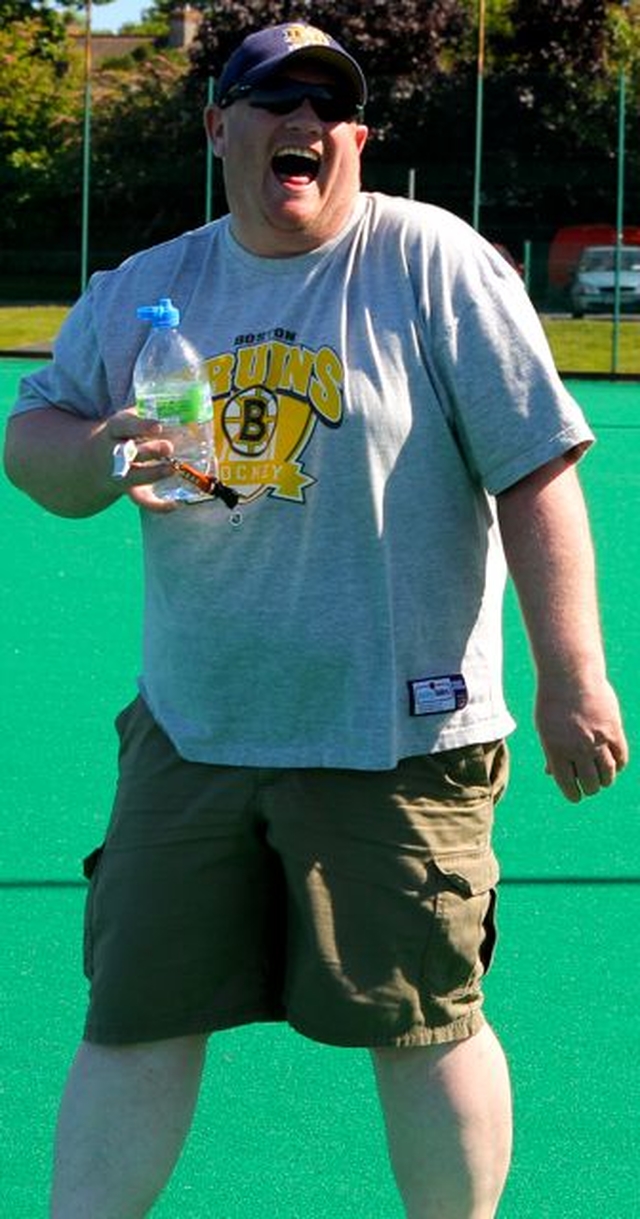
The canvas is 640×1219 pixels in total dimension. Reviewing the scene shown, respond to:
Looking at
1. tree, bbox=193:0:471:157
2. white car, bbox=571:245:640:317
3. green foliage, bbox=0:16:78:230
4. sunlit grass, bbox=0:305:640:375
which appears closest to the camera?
sunlit grass, bbox=0:305:640:375

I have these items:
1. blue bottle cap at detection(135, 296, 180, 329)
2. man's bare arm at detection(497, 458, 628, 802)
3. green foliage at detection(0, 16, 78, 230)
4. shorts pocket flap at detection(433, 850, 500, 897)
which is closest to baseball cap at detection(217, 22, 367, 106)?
blue bottle cap at detection(135, 296, 180, 329)

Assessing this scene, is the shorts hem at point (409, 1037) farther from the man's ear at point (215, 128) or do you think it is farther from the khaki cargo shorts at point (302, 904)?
the man's ear at point (215, 128)

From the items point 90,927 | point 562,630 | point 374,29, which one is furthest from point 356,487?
point 374,29

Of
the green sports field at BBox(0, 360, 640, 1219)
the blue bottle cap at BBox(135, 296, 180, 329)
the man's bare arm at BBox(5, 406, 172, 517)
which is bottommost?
the green sports field at BBox(0, 360, 640, 1219)

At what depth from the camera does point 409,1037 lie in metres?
3.01

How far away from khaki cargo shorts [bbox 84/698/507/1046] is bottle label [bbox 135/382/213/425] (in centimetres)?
50

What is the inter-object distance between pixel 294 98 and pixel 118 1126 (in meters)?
1.45

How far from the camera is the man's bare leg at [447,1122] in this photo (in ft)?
9.95

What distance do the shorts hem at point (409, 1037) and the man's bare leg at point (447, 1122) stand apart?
15 millimetres

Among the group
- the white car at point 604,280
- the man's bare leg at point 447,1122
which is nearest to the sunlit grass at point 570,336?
the white car at point 604,280

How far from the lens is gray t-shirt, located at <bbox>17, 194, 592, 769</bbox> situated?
299 cm

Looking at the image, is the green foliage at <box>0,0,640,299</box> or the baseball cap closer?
the baseball cap

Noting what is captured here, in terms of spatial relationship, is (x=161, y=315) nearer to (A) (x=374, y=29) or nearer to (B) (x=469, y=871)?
(B) (x=469, y=871)

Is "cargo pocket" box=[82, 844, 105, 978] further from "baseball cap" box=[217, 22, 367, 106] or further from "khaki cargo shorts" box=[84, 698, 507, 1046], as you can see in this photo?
"baseball cap" box=[217, 22, 367, 106]
